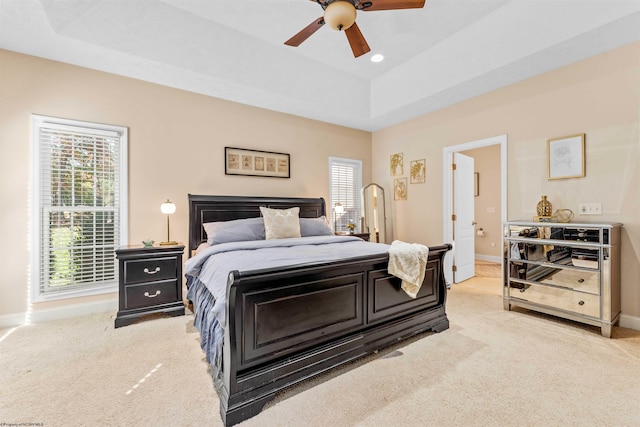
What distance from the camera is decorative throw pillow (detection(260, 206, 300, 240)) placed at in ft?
11.4

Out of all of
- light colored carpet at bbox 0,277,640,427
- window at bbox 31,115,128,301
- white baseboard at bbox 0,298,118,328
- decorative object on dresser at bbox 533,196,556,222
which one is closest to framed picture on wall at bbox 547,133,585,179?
decorative object on dresser at bbox 533,196,556,222

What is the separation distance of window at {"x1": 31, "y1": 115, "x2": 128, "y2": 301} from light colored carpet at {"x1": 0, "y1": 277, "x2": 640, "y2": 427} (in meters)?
0.60

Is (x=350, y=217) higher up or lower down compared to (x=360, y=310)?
higher up

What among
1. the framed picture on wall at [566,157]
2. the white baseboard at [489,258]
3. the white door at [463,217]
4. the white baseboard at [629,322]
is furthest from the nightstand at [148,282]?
the white baseboard at [489,258]

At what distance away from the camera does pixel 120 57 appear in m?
2.94

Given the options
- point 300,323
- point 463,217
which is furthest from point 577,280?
point 300,323

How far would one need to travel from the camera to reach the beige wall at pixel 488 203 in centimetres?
612

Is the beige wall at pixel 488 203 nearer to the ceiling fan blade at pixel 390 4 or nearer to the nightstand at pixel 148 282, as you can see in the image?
the ceiling fan blade at pixel 390 4

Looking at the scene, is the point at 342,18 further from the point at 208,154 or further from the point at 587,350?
the point at 587,350

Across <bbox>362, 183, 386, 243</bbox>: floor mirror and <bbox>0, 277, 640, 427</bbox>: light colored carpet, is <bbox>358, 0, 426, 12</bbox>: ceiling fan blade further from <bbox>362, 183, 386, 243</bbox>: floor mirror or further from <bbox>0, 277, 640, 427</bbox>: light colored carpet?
<bbox>362, 183, 386, 243</bbox>: floor mirror

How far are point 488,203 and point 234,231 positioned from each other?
571 centimetres

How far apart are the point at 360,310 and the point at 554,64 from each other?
11.5 feet

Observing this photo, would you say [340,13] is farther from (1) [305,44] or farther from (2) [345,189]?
(2) [345,189]

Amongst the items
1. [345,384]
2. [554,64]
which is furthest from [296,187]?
[554,64]
